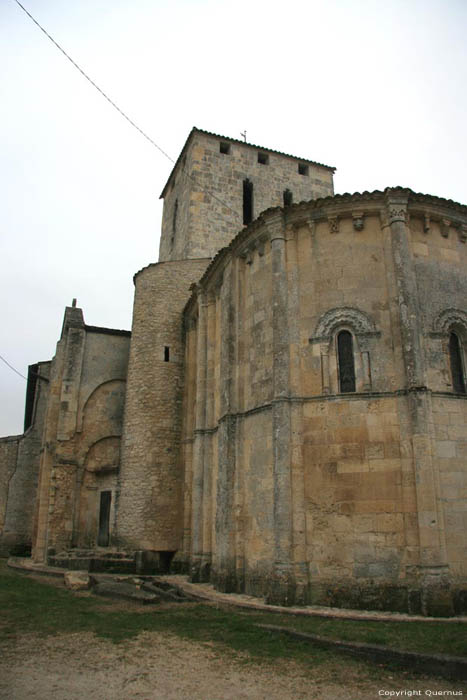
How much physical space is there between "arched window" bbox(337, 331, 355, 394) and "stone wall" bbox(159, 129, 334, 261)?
36.8ft

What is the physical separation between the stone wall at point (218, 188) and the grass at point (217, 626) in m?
14.3

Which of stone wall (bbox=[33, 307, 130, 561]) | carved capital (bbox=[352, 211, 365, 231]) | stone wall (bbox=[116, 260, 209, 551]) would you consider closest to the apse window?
stone wall (bbox=[116, 260, 209, 551])

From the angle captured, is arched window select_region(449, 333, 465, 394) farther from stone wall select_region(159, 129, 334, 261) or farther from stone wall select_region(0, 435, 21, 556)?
stone wall select_region(0, 435, 21, 556)

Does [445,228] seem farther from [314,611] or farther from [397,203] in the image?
[314,611]

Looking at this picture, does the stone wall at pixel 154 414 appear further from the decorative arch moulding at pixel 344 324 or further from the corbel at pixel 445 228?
the corbel at pixel 445 228

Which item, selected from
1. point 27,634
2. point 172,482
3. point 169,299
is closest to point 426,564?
point 27,634

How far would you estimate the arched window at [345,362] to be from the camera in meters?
11.0

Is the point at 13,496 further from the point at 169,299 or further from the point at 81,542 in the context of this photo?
the point at 169,299

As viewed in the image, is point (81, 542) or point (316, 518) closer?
point (316, 518)

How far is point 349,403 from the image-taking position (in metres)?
10.7

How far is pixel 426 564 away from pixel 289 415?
11.7 ft

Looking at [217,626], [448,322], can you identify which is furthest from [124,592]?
[448,322]

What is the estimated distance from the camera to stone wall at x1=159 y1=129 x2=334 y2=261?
2188 cm

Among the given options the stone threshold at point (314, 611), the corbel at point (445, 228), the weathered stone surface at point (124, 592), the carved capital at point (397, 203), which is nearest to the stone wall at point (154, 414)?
the weathered stone surface at point (124, 592)
